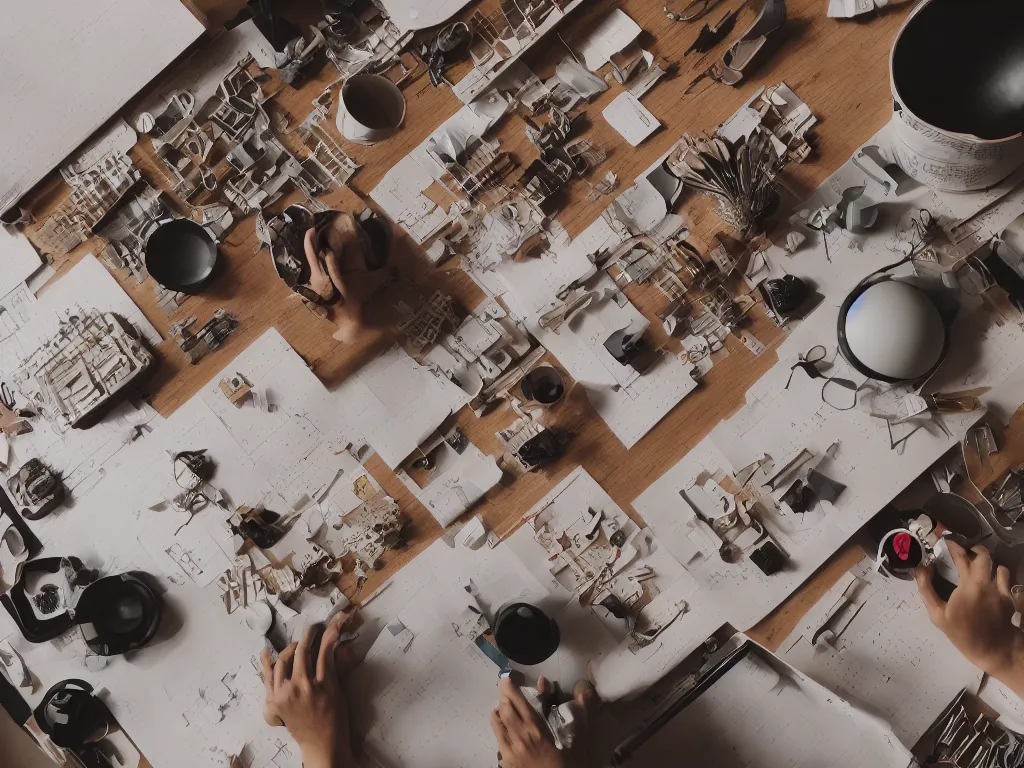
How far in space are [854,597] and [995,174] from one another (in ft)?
1.87

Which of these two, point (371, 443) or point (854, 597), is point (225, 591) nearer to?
point (371, 443)

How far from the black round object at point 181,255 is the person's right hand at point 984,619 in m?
1.08

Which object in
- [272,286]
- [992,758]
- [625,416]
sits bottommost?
[992,758]

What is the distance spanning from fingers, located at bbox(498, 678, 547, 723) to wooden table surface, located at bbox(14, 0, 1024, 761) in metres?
0.21

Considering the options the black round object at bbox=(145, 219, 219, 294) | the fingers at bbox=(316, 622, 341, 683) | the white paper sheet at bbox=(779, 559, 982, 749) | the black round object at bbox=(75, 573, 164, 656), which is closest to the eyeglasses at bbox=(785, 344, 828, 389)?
the white paper sheet at bbox=(779, 559, 982, 749)

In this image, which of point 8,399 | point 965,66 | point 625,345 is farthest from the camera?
point 8,399

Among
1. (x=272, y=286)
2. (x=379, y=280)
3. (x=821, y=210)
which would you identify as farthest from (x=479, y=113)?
(x=821, y=210)

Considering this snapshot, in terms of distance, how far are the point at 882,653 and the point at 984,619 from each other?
0.13 metres

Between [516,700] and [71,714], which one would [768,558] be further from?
[71,714]

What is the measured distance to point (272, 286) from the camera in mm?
1009

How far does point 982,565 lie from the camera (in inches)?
34.6

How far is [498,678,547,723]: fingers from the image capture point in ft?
3.02

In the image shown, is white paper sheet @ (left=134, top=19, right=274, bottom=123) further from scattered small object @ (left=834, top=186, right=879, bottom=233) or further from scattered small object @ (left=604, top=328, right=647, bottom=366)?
scattered small object @ (left=834, top=186, right=879, bottom=233)

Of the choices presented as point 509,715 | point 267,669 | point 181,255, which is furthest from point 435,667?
point 181,255
